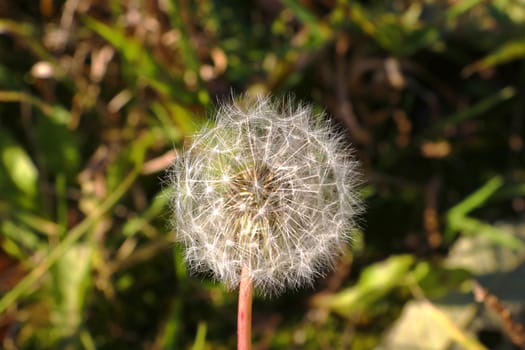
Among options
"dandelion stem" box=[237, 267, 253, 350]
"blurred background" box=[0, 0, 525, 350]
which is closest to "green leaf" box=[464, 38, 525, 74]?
"blurred background" box=[0, 0, 525, 350]

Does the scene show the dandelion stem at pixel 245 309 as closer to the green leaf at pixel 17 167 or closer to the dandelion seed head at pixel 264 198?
the dandelion seed head at pixel 264 198

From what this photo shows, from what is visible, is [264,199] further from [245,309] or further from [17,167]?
[17,167]

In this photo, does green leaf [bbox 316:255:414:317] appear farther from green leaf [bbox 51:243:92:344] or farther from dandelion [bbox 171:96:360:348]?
green leaf [bbox 51:243:92:344]

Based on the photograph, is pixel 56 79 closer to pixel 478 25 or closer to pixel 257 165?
pixel 257 165

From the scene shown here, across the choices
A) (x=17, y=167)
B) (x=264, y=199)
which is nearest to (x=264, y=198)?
(x=264, y=199)

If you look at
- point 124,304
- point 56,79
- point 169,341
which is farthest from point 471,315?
point 56,79

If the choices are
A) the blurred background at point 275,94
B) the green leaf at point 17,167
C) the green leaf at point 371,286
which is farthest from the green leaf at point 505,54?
the green leaf at point 17,167

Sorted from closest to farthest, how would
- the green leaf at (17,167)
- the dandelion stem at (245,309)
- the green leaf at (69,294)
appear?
the dandelion stem at (245,309), the green leaf at (69,294), the green leaf at (17,167)
